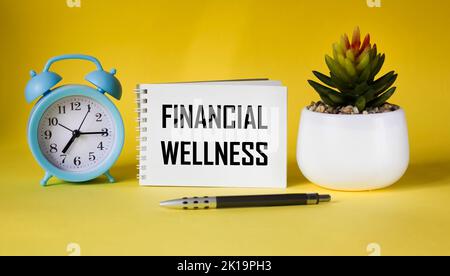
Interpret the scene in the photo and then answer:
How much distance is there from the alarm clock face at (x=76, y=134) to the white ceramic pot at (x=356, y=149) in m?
0.54

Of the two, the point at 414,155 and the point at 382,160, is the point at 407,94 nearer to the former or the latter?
the point at 414,155

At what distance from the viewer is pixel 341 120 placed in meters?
2.10

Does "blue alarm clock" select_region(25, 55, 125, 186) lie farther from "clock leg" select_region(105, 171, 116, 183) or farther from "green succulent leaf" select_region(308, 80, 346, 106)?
"green succulent leaf" select_region(308, 80, 346, 106)

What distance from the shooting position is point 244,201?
2.04m

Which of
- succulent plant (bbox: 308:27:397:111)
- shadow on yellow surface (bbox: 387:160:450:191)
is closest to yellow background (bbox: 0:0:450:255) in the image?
shadow on yellow surface (bbox: 387:160:450:191)

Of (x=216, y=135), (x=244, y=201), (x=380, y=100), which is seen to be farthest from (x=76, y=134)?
(x=380, y=100)

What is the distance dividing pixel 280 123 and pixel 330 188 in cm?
21

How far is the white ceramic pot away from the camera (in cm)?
210

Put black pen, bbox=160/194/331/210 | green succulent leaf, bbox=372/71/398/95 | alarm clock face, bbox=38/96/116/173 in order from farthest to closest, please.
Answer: alarm clock face, bbox=38/96/116/173
green succulent leaf, bbox=372/71/398/95
black pen, bbox=160/194/331/210

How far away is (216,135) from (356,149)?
0.37 metres

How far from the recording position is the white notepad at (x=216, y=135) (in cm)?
221

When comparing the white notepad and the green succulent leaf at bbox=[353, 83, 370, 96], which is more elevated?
the green succulent leaf at bbox=[353, 83, 370, 96]

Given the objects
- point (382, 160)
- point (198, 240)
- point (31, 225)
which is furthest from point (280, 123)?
point (31, 225)

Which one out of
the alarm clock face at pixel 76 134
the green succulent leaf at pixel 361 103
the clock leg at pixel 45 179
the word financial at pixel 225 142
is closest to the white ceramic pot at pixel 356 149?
the green succulent leaf at pixel 361 103
